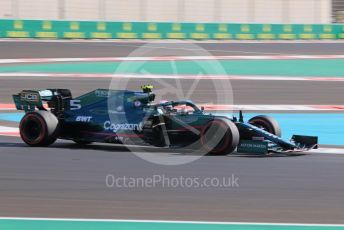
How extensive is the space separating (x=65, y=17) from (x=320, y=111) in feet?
81.9

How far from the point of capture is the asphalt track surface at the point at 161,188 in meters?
7.44

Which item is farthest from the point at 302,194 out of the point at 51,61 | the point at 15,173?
the point at 51,61

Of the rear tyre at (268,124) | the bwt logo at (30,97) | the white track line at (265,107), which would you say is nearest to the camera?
the rear tyre at (268,124)

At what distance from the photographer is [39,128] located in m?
11.3

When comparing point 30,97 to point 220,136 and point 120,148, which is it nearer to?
point 120,148

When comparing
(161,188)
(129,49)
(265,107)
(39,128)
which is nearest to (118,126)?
(39,128)

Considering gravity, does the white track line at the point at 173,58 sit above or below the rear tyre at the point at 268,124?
above

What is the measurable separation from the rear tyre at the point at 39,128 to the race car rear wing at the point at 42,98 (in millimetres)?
431

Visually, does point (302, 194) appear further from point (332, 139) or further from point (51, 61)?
point (51, 61)

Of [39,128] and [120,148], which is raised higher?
[39,128]

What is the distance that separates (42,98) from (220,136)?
2.90m

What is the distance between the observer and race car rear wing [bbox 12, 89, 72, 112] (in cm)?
1170

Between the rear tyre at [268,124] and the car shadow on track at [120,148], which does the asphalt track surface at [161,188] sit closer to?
the car shadow on track at [120,148]

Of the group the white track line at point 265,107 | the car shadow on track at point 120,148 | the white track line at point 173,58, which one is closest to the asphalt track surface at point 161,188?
the car shadow on track at point 120,148
